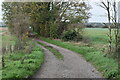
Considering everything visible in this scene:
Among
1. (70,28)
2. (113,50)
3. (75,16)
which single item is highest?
(75,16)

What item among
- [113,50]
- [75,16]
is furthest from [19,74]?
[75,16]

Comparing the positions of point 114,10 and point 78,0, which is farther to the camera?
point 78,0

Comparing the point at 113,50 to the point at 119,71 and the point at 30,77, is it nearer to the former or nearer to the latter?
the point at 119,71

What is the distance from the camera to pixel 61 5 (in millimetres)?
12953

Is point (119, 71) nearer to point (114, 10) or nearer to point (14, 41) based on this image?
point (114, 10)

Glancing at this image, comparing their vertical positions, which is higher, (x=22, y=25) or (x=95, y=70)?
(x=22, y=25)

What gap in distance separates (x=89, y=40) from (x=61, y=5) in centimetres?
414

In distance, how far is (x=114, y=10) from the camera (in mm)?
5480

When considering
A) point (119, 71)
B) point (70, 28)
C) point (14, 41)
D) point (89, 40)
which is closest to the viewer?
point (119, 71)

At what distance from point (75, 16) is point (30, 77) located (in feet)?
31.1

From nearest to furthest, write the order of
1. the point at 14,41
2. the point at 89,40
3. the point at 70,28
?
the point at 14,41, the point at 89,40, the point at 70,28

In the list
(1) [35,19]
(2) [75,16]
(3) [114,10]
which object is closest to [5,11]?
(1) [35,19]

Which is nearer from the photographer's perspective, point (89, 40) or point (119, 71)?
point (119, 71)

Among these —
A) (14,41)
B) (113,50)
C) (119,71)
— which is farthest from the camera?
(14,41)
